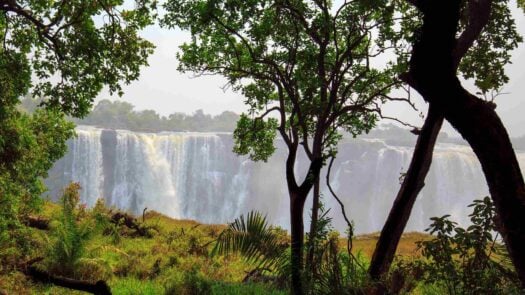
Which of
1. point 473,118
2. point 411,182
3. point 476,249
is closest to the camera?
point 473,118

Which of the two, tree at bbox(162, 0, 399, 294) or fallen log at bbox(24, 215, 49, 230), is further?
fallen log at bbox(24, 215, 49, 230)

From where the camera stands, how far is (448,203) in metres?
81.3

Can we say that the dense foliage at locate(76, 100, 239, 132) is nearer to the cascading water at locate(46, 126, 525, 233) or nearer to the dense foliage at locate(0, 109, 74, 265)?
the cascading water at locate(46, 126, 525, 233)

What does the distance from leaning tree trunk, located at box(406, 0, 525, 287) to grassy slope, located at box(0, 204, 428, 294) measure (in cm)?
453

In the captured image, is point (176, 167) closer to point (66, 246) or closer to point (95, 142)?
→ point (95, 142)

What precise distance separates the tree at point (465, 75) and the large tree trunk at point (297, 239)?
113 cm

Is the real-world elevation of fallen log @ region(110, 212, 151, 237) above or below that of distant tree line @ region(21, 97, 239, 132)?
below

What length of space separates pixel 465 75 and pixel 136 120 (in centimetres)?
10655

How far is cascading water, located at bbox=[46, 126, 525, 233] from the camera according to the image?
76.4m

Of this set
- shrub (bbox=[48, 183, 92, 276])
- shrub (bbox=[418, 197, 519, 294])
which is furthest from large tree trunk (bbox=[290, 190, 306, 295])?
shrub (bbox=[48, 183, 92, 276])

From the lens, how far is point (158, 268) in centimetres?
1259

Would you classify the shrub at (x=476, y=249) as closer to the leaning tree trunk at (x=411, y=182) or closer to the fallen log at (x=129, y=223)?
the leaning tree trunk at (x=411, y=182)

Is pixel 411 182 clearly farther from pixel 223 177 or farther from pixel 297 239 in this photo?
pixel 223 177

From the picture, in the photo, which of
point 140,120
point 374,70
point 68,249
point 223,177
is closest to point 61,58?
point 68,249
